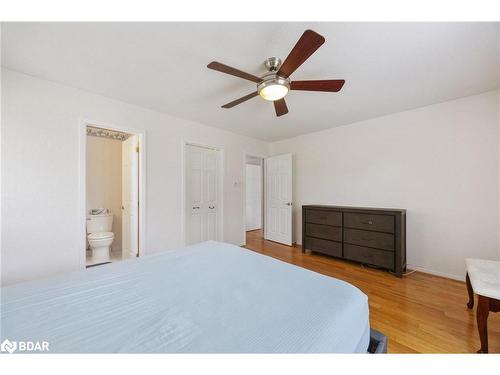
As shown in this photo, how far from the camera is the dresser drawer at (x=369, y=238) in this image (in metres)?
2.75

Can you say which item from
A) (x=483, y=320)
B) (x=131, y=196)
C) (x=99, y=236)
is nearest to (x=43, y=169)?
(x=131, y=196)

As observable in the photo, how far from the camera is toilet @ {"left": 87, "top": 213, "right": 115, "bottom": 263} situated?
3008 millimetres

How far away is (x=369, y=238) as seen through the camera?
2.93m

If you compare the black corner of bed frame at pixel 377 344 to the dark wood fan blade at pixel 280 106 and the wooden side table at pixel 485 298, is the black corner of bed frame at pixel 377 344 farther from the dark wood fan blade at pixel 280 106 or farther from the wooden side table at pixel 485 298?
the dark wood fan blade at pixel 280 106

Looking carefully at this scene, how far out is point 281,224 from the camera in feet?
14.2

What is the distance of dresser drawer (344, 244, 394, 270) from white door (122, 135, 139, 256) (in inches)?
122

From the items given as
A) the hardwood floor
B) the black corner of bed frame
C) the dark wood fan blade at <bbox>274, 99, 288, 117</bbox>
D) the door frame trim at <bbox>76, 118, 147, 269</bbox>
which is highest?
the dark wood fan blade at <bbox>274, 99, 288, 117</bbox>

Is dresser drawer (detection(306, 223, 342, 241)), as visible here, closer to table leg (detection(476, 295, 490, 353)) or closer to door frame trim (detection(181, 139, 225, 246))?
door frame trim (detection(181, 139, 225, 246))

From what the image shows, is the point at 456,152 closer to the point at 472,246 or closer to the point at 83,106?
the point at 472,246

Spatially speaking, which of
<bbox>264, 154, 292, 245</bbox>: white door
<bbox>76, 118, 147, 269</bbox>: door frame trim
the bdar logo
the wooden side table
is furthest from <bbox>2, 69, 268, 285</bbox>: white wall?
the wooden side table

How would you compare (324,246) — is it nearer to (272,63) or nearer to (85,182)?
(272,63)
